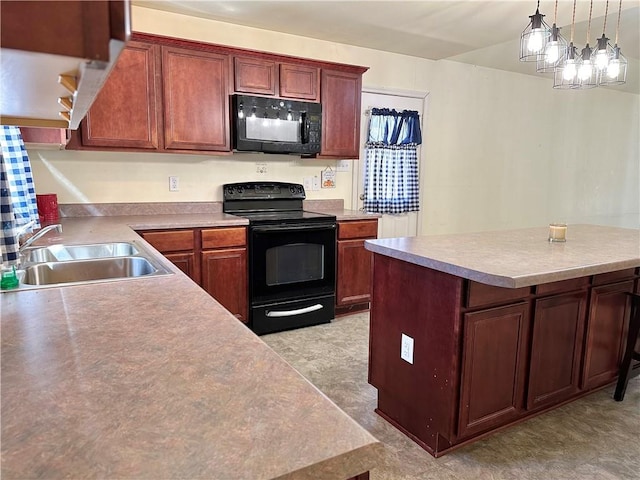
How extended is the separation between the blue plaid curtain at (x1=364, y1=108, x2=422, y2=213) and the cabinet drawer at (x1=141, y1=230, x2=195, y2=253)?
2035mm

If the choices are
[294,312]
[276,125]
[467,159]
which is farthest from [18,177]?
[467,159]

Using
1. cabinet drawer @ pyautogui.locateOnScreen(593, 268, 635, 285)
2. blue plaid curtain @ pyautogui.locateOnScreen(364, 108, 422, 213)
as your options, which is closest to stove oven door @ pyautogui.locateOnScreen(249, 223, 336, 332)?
blue plaid curtain @ pyautogui.locateOnScreen(364, 108, 422, 213)

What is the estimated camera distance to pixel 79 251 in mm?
2117

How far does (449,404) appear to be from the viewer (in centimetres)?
193

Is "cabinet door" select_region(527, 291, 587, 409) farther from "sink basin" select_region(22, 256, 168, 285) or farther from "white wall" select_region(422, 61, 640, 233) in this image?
"white wall" select_region(422, 61, 640, 233)

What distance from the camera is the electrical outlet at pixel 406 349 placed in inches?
84.0

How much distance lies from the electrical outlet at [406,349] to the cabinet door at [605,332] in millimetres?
1023

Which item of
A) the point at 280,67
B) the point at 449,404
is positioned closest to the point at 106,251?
the point at 449,404

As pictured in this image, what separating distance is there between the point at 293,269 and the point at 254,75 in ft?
5.24

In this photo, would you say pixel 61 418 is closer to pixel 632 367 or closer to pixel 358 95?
pixel 632 367

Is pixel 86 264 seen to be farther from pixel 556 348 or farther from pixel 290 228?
pixel 556 348

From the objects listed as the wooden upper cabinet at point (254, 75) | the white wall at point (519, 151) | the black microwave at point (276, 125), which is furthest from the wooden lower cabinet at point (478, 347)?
the white wall at point (519, 151)

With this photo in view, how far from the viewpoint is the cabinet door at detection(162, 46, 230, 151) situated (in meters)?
3.29

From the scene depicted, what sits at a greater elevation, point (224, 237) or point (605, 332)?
point (224, 237)
